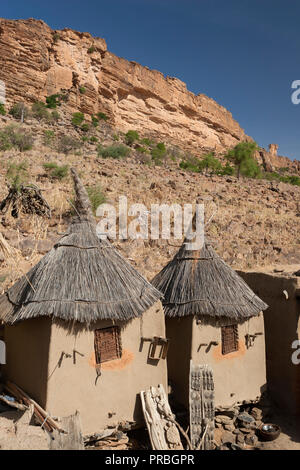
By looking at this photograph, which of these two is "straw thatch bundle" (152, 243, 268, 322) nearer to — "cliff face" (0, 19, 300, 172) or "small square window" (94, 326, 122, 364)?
"small square window" (94, 326, 122, 364)

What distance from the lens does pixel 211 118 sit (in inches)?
2100

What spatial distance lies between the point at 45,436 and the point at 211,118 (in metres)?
54.2

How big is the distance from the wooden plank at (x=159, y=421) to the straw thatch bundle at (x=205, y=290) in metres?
1.22

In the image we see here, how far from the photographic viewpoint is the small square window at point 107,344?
472 centimetres

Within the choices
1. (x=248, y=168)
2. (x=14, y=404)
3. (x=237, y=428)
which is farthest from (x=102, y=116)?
(x=14, y=404)

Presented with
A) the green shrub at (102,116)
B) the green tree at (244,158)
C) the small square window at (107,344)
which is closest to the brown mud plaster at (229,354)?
the small square window at (107,344)

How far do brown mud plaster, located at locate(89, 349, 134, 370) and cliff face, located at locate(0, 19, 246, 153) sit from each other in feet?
104

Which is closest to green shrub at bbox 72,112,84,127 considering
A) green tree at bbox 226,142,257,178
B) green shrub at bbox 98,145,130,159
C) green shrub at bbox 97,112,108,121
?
green shrub at bbox 97,112,108,121

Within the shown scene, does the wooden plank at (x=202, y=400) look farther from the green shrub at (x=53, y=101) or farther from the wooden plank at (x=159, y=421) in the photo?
the green shrub at (x=53, y=101)

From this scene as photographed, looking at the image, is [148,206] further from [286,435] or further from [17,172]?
[286,435]

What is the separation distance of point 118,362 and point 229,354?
6.37 ft

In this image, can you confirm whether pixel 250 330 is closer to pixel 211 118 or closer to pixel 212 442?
pixel 212 442

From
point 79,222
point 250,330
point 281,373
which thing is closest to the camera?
point 79,222

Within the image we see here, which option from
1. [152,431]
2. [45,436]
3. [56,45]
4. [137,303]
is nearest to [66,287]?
[137,303]
